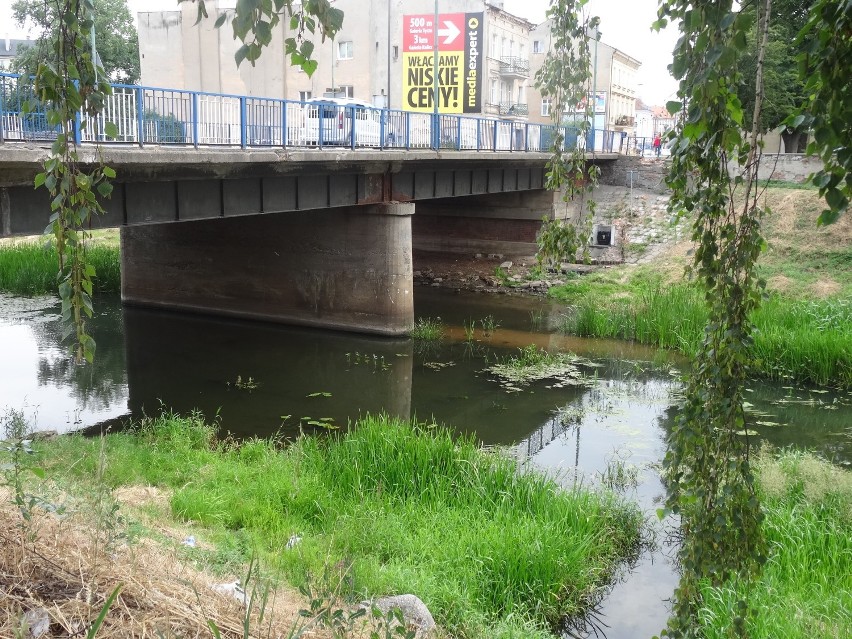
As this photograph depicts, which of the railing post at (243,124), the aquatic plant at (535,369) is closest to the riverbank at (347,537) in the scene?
the aquatic plant at (535,369)

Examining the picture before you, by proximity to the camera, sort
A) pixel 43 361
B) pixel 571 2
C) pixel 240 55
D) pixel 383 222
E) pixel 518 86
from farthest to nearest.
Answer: pixel 518 86 < pixel 383 222 < pixel 43 361 < pixel 571 2 < pixel 240 55

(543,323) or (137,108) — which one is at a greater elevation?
(137,108)

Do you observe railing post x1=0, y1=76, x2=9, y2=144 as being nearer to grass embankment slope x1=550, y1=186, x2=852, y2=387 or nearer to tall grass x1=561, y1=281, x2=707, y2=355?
grass embankment slope x1=550, y1=186, x2=852, y2=387

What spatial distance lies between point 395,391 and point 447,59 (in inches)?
1009

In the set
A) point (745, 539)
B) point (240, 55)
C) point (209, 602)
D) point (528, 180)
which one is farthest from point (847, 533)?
point (528, 180)

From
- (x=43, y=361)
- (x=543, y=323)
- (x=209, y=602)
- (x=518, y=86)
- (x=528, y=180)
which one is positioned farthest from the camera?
(x=518, y=86)

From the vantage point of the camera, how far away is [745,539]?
3.20 metres

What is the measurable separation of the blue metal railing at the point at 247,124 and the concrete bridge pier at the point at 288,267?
2.03 meters

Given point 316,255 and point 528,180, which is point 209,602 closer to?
point 316,255

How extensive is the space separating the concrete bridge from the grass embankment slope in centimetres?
462

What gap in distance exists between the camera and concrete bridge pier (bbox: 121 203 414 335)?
802 inches

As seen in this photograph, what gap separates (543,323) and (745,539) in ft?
62.4

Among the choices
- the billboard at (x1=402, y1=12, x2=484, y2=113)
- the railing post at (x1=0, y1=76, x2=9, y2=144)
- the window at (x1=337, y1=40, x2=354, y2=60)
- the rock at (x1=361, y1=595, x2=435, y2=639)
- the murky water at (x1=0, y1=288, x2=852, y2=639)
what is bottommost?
the murky water at (x1=0, y1=288, x2=852, y2=639)

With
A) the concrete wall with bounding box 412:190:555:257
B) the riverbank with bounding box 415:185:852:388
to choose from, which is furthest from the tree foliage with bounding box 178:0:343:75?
the concrete wall with bounding box 412:190:555:257
